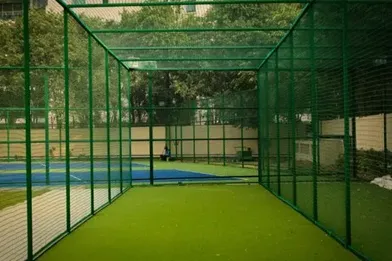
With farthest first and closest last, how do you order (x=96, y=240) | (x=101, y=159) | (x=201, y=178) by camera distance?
1. (x=201, y=178)
2. (x=101, y=159)
3. (x=96, y=240)

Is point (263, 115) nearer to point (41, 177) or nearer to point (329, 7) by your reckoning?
point (329, 7)

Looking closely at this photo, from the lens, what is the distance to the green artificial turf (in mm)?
4789

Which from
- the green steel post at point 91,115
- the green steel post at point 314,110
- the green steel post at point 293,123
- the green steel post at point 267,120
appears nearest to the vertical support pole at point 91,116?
the green steel post at point 91,115

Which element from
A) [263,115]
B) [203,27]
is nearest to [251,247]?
[203,27]

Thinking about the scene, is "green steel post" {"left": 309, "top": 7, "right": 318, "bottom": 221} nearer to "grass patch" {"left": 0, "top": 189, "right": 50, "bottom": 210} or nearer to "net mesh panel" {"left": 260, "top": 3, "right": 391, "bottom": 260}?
"net mesh panel" {"left": 260, "top": 3, "right": 391, "bottom": 260}

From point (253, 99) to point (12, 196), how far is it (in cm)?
707

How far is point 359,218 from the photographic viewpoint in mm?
6184

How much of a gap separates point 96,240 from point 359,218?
127 inches

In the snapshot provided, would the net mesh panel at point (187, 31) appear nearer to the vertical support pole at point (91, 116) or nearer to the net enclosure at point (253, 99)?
the net enclosure at point (253, 99)

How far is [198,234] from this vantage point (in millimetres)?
5754

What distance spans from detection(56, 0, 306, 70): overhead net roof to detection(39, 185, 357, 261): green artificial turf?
2.77 metres

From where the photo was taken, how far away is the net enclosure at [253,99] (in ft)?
17.6

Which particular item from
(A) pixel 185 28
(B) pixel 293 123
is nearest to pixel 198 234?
(B) pixel 293 123

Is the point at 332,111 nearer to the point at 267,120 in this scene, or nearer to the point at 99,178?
the point at 267,120
